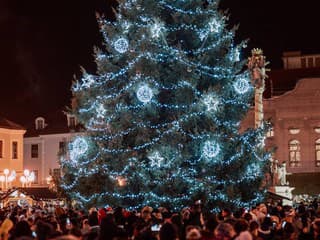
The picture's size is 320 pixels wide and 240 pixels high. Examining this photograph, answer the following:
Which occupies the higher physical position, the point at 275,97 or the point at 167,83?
the point at 275,97

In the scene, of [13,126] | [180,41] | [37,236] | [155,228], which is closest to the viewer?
[37,236]

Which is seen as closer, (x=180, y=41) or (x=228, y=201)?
(x=228, y=201)

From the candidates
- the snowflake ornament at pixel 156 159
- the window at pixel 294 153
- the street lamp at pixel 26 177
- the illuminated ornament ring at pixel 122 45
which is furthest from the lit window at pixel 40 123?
the snowflake ornament at pixel 156 159

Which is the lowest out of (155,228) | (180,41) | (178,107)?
(155,228)

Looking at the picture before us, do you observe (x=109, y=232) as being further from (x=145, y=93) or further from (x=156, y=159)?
(x=145, y=93)

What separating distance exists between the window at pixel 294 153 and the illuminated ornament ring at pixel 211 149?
42.8 meters

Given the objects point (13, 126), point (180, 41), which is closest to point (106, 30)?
point (180, 41)

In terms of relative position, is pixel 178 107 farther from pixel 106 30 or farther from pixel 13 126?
pixel 13 126

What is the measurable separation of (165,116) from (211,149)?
241 cm

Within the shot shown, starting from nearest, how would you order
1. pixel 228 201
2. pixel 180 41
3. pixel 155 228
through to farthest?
pixel 155 228 → pixel 228 201 → pixel 180 41

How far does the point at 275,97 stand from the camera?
63.7 m

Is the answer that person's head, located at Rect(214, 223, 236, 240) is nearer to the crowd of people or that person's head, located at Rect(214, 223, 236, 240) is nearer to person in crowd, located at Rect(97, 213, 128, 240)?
the crowd of people

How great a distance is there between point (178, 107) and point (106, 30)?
4253 millimetres

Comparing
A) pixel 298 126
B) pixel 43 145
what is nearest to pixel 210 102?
pixel 298 126
